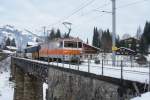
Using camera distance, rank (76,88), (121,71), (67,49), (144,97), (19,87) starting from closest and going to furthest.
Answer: (144,97)
(121,71)
(76,88)
(67,49)
(19,87)

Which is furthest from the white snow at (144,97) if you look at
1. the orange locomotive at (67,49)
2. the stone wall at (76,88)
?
the orange locomotive at (67,49)

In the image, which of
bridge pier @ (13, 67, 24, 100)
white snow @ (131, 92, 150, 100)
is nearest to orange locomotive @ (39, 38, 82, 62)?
bridge pier @ (13, 67, 24, 100)

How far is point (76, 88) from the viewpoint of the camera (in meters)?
15.5

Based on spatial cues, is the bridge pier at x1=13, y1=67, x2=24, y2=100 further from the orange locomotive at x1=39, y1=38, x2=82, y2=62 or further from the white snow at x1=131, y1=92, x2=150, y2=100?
the white snow at x1=131, y1=92, x2=150, y2=100

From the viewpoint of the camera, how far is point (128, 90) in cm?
1061

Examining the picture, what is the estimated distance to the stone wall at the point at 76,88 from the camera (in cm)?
1203

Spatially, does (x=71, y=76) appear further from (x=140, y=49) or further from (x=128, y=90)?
(x=140, y=49)

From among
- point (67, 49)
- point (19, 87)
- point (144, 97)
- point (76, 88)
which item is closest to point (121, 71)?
point (144, 97)

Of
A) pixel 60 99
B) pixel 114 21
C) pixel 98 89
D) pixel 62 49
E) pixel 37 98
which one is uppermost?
pixel 114 21

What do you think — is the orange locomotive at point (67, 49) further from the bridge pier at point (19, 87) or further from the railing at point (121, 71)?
the bridge pier at point (19, 87)

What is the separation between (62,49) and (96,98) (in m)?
18.8

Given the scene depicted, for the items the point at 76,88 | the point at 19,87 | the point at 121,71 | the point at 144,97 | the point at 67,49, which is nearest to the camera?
the point at 144,97

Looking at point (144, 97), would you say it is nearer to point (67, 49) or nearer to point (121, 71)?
point (121, 71)

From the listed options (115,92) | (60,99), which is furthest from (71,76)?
(115,92)
